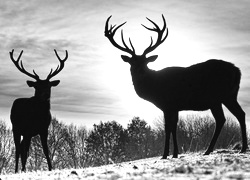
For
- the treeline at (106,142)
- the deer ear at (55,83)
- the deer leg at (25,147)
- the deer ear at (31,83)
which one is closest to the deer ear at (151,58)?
the deer ear at (55,83)

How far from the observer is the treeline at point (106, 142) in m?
49.0

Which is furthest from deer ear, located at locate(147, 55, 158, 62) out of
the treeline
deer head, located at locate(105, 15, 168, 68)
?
the treeline

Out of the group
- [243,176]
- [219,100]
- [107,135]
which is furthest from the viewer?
[107,135]

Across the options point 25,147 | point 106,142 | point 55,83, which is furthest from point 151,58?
point 106,142

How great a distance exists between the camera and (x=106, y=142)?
6359 centimetres

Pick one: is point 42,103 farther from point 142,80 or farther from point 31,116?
point 142,80

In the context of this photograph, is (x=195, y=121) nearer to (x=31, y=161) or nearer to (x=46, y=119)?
(x=31, y=161)

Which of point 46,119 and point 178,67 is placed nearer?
point 178,67

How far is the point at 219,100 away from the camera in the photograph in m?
11.5

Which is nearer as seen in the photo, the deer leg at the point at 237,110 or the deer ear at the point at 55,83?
the deer leg at the point at 237,110

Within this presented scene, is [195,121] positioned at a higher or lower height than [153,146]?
higher

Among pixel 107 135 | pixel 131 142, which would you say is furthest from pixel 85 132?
pixel 131 142

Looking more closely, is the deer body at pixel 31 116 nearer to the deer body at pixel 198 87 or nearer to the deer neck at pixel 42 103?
the deer neck at pixel 42 103

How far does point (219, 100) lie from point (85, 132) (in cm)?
5314
